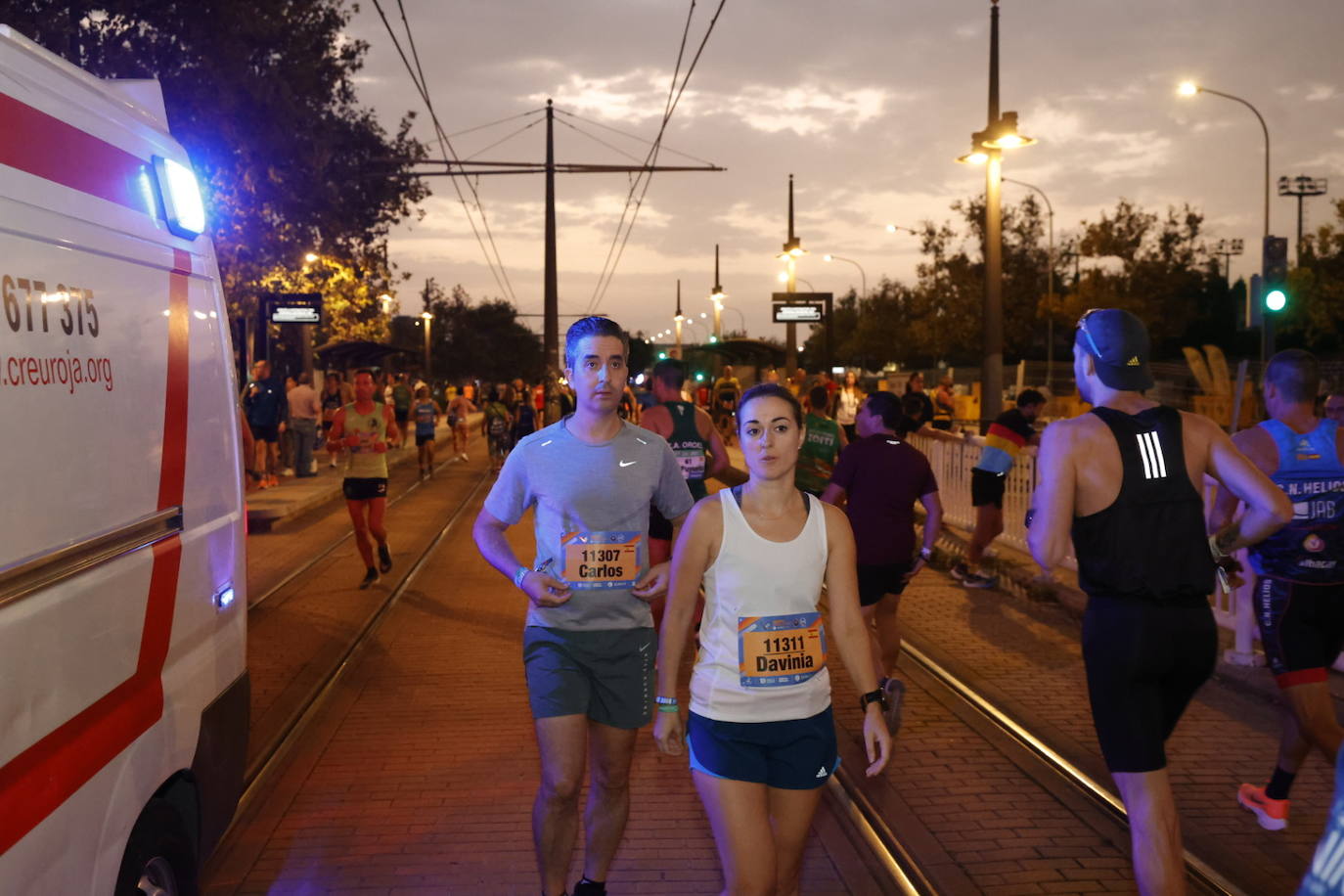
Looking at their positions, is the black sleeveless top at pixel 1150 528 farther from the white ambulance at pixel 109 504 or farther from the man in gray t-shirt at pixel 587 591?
the white ambulance at pixel 109 504

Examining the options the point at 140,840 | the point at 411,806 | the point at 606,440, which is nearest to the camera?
the point at 140,840

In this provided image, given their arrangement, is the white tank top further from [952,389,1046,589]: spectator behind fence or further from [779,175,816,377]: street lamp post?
[779,175,816,377]: street lamp post

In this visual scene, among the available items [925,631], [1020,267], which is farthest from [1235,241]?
[925,631]

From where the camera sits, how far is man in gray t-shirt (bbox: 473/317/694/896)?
3998mm

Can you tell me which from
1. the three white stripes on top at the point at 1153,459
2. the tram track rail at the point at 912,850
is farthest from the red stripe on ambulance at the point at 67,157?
the tram track rail at the point at 912,850

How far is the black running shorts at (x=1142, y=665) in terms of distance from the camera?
3432 mm

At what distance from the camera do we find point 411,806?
17.7 ft

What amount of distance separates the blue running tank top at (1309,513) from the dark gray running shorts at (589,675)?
2.40 meters

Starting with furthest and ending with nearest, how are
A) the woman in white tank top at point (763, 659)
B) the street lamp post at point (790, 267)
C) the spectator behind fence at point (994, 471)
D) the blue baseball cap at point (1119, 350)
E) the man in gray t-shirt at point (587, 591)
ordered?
the street lamp post at point (790, 267) < the spectator behind fence at point (994, 471) < the man in gray t-shirt at point (587, 591) < the blue baseball cap at point (1119, 350) < the woman in white tank top at point (763, 659)

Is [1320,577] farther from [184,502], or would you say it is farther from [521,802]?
[184,502]

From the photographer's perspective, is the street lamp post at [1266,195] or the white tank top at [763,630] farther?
the street lamp post at [1266,195]

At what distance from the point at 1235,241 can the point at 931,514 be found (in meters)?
92.8

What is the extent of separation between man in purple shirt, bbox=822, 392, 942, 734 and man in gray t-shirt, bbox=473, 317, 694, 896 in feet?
8.07

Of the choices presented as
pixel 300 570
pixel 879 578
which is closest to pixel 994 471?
pixel 879 578
